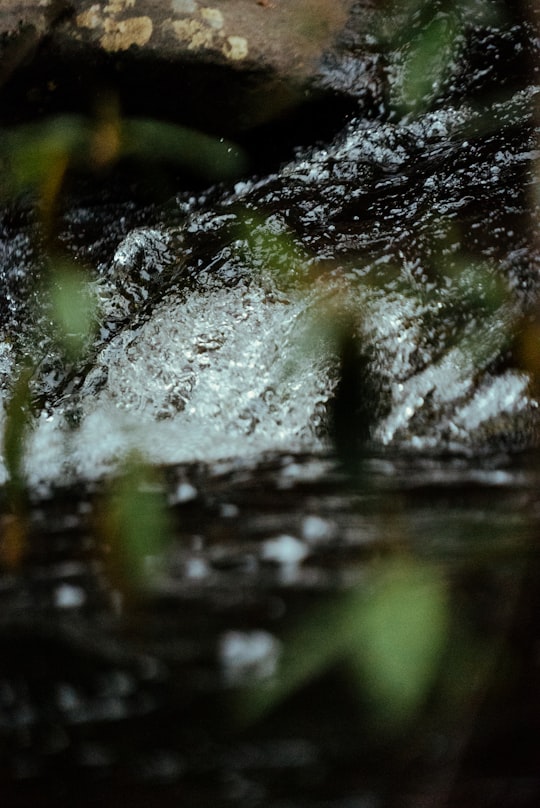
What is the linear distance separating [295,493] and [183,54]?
149cm

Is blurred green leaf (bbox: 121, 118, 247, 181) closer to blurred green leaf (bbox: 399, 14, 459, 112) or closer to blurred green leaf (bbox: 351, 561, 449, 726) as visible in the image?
blurred green leaf (bbox: 399, 14, 459, 112)

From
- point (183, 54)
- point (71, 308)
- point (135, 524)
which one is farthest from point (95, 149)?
point (135, 524)

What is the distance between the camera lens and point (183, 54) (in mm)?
1990

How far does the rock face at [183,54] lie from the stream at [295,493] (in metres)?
0.30

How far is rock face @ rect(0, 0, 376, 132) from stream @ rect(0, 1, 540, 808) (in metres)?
0.30

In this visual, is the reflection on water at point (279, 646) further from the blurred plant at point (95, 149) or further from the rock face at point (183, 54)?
the rock face at point (183, 54)

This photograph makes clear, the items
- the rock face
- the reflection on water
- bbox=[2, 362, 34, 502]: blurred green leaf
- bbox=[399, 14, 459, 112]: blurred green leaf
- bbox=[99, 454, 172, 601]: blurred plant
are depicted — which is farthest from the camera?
bbox=[399, 14, 459, 112]: blurred green leaf

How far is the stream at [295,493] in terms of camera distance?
0.95 meters

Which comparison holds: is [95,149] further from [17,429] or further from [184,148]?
[17,429]

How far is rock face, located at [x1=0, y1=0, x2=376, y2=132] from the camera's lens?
77.3 inches

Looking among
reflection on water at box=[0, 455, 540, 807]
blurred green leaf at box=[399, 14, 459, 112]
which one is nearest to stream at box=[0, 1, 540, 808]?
reflection on water at box=[0, 455, 540, 807]

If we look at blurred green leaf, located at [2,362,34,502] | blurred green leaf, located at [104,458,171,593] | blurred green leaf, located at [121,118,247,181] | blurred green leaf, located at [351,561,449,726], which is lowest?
blurred green leaf, located at [351,561,449,726]

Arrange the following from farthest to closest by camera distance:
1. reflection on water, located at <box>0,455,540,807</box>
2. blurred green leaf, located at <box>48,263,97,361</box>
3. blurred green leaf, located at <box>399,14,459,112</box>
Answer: blurred green leaf, located at <box>399,14,459,112</box> → blurred green leaf, located at <box>48,263,97,361</box> → reflection on water, located at <box>0,455,540,807</box>

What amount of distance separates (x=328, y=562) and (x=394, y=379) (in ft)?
1.48
